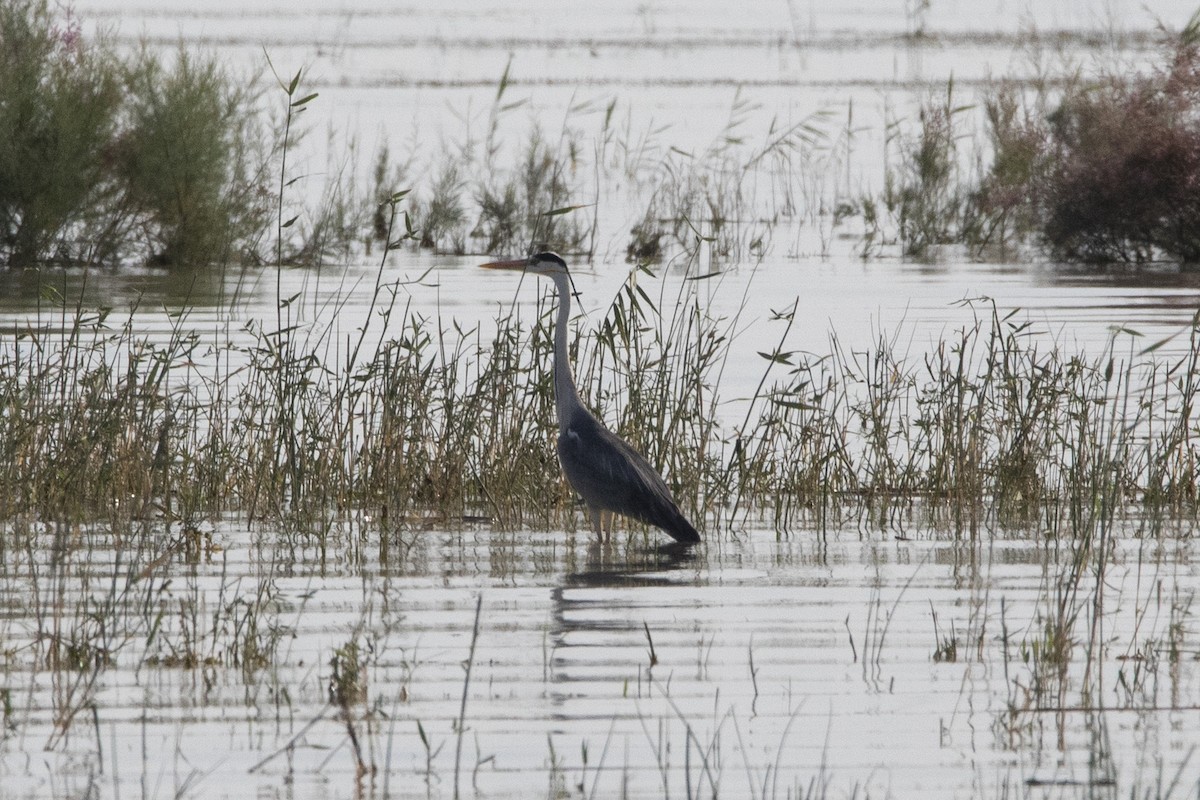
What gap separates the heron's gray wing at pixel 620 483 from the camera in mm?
6812

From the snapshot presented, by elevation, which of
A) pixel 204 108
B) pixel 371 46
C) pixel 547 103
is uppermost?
pixel 371 46

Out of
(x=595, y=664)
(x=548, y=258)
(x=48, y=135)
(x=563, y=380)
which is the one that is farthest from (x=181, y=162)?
(x=595, y=664)

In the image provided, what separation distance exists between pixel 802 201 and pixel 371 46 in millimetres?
34511

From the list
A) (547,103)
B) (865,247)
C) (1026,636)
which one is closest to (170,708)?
(1026,636)

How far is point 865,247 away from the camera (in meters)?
20.5

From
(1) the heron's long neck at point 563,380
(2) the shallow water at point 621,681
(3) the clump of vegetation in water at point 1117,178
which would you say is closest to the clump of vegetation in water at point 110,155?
(3) the clump of vegetation in water at point 1117,178

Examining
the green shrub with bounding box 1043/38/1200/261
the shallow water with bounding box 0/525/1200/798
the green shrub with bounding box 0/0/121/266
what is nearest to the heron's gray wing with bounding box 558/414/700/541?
the shallow water with bounding box 0/525/1200/798

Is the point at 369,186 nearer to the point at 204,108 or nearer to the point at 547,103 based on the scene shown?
the point at 204,108

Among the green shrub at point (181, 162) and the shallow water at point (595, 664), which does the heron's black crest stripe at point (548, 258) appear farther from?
the green shrub at point (181, 162)

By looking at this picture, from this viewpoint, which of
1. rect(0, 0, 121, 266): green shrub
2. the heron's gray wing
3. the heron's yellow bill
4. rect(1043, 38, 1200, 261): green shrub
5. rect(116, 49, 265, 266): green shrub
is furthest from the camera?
rect(1043, 38, 1200, 261): green shrub

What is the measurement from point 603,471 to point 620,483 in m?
0.09

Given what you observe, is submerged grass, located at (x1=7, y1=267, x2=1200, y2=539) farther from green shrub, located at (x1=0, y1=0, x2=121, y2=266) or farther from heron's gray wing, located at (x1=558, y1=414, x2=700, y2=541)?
green shrub, located at (x1=0, y1=0, x2=121, y2=266)

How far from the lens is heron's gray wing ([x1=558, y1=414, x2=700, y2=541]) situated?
6.81 metres

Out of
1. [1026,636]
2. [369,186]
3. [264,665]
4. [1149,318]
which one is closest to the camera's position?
[264,665]
